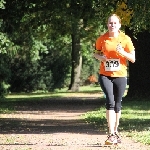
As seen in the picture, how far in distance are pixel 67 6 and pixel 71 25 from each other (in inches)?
291

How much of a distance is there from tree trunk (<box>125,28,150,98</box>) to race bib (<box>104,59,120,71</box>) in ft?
49.2

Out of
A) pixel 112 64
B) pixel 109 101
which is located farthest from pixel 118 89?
pixel 112 64

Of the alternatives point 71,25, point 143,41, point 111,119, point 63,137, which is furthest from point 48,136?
point 71,25

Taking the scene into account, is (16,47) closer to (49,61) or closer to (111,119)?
(49,61)

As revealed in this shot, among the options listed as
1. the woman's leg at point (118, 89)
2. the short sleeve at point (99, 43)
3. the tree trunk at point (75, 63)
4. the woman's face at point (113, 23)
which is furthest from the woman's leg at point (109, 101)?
the tree trunk at point (75, 63)

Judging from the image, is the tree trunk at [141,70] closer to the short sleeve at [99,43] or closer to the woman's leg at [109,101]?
the short sleeve at [99,43]

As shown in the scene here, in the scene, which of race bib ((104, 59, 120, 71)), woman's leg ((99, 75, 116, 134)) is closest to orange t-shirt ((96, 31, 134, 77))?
race bib ((104, 59, 120, 71))

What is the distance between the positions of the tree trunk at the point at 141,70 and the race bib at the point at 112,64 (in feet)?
49.2

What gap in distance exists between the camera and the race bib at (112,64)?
8875 mm

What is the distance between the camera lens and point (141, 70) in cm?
2416

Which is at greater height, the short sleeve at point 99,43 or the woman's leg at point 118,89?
the short sleeve at point 99,43

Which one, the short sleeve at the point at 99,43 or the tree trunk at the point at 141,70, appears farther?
the tree trunk at the point at 141,70

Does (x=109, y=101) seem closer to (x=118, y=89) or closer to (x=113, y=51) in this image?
(x=118, y=89)

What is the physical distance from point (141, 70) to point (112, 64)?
15.5 m
